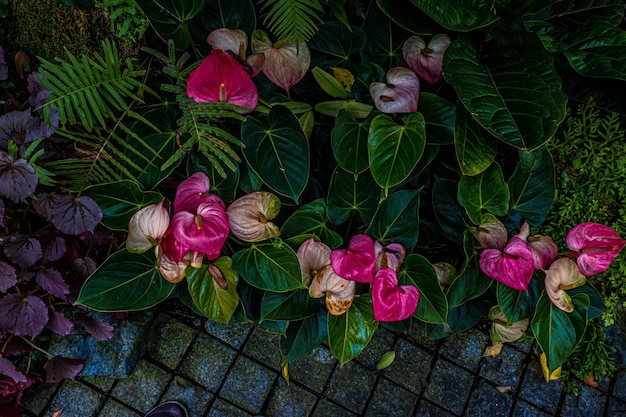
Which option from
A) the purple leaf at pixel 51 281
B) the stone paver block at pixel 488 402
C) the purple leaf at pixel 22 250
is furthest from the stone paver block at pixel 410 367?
the purple leaf at pixel 22 250

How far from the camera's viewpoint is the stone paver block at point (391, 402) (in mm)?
2166

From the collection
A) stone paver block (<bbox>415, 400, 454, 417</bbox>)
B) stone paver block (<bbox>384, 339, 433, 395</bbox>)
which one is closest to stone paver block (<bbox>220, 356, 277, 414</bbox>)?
stone paver block (<bbox>384, 339, 433, 395</bbox>)

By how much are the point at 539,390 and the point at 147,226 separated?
1703 mm

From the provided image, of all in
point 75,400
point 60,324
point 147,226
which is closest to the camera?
point 147,226

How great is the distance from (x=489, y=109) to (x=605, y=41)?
1.63 ft

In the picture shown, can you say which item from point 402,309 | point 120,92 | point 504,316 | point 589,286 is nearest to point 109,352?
point 120,92

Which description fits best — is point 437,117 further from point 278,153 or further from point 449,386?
point 449,386

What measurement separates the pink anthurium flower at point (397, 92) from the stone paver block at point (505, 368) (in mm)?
1202

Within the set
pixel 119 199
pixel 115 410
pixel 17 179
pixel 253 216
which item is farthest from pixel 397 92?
pixel 115 410

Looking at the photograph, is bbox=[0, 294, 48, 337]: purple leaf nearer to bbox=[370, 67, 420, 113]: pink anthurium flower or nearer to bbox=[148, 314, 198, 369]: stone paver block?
bbox=[148, 314, 198, 369]: stone paver block

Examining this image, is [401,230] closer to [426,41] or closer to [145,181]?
[426,41]

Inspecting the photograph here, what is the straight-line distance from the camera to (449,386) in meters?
2.20

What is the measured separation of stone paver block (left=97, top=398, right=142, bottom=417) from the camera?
212 centimetres

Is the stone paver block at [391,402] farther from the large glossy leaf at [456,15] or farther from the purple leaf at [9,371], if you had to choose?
the large glossy leaf at [456,15]
